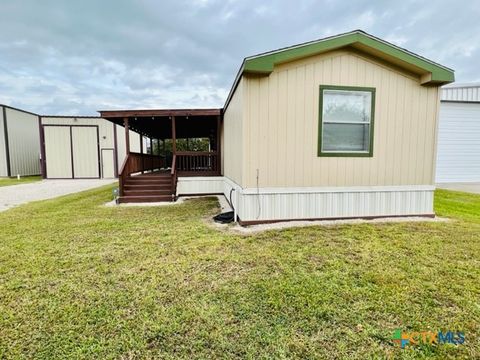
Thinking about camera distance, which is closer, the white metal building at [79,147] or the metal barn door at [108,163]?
the white metal building at [79,147]

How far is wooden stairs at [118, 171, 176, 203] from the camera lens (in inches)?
A: 309

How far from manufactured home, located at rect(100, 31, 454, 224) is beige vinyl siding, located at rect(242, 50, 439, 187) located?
0.7 inches

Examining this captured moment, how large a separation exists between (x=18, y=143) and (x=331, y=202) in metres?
23.1

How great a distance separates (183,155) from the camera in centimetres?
923

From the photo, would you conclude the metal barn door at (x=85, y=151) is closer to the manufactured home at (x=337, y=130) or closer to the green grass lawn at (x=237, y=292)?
the green grass lawn at (x=237, y=292)

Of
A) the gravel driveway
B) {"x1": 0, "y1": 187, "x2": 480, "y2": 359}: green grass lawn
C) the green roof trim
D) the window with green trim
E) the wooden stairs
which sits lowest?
the gravel driveway

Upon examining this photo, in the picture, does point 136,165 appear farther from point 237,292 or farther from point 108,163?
point 108,163

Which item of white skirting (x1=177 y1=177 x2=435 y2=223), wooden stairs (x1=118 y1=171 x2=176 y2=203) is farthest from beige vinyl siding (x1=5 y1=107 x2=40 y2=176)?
white skirting (x1=177 y1=177 x2=435 y2=223)

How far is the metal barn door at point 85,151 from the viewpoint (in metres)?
16.7

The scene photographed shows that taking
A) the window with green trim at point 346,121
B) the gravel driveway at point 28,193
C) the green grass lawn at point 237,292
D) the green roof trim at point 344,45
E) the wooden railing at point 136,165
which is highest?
the green roof trim at point 344,45

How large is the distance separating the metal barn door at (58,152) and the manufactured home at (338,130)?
52.9ft

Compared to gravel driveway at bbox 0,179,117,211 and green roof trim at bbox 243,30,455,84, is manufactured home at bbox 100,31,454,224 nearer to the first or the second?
green roof trim at bbox 243,30,455,84

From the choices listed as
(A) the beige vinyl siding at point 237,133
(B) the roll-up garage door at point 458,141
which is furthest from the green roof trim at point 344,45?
(B) the roll-up garage door at point 458,141

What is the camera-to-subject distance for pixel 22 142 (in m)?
19.2
